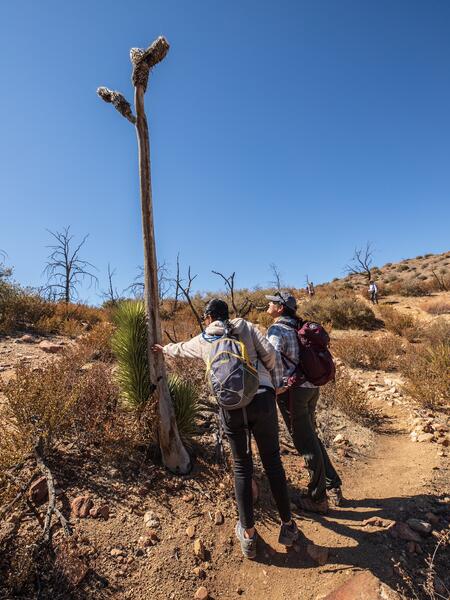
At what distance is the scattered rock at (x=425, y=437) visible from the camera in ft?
15.9

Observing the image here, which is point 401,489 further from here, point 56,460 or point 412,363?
point 412,363

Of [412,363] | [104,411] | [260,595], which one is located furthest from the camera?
[412,363]

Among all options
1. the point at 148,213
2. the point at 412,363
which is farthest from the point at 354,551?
the point at 412,363

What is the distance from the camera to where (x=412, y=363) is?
7410 millimetres

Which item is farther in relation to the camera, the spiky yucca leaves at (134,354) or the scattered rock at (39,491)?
the spiky yucca leaves at (134,354)

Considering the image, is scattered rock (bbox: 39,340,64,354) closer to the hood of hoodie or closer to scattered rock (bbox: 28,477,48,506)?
scattered rock (bbox: 28,477,48,506)

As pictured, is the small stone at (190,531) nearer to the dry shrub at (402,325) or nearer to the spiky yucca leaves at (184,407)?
the spiky yucca leaves at (184,407)

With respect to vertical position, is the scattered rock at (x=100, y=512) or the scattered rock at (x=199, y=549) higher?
the scattered rock at (x=100, y=512)

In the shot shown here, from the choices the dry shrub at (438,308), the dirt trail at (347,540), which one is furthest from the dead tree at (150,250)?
the dry shrub at (438,308)

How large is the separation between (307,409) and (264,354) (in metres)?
0.90

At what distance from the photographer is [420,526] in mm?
2990

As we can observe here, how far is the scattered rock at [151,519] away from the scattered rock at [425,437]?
3973 millimetres

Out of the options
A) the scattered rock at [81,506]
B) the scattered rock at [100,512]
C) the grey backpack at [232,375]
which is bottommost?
the scattered rock at [100,512]

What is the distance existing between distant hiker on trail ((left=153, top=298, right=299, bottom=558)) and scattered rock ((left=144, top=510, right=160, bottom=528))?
2.25 ft
